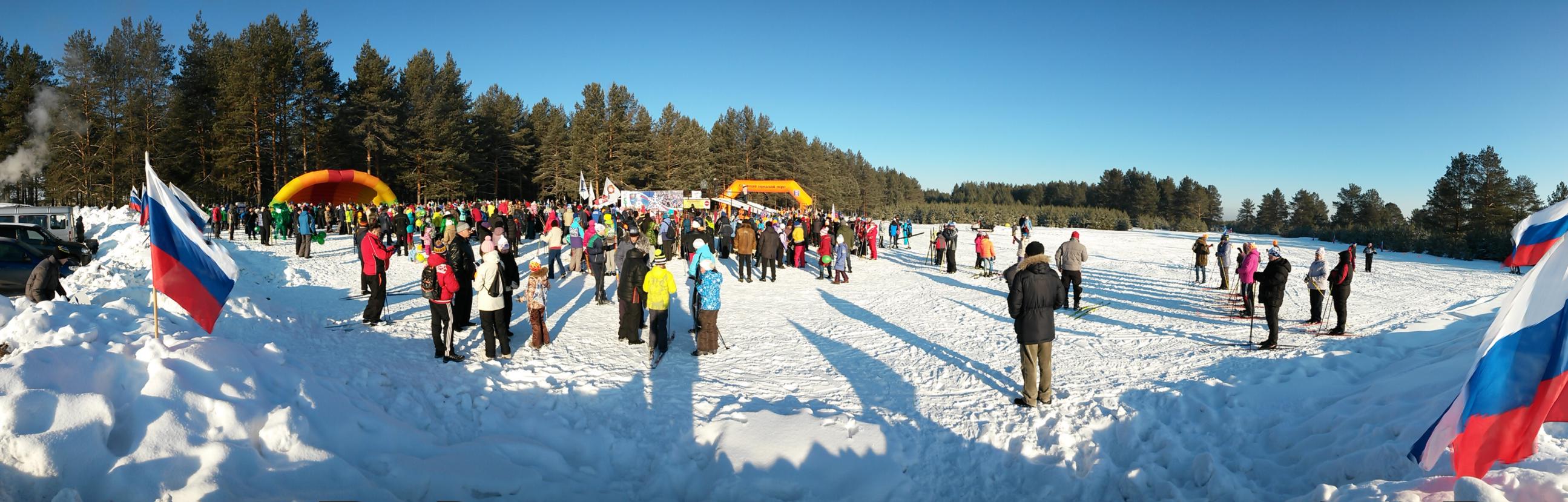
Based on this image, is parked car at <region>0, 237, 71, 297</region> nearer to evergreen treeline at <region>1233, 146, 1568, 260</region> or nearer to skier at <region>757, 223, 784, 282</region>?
skier at <region>757, 223, 784, 282</region>

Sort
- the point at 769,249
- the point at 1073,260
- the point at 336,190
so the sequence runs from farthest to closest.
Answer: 1. the point at 336,190
2. the point at 769,249
3. the point at 1073,260

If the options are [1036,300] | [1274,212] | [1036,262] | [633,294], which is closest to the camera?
[1036,300]

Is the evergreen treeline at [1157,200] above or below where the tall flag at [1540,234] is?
above

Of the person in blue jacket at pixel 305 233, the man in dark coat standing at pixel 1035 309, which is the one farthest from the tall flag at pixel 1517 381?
the person in blue jacket at pixel 305 233

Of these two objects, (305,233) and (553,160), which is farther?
(553,160)

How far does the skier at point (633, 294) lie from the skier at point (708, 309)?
85cm

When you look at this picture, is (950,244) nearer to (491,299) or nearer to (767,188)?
(491,299)

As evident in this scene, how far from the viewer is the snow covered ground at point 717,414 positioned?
3.92 metres

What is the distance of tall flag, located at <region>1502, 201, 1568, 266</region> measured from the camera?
4.26 metres

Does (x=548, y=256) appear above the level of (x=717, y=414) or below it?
above

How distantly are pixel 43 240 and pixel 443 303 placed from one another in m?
12.0

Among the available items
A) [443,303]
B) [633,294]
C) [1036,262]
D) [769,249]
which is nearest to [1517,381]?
[1036,262]

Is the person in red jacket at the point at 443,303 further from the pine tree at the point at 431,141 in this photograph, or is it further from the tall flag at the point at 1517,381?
the pine tree at the point at 431,141

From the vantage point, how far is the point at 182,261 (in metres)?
5.61
